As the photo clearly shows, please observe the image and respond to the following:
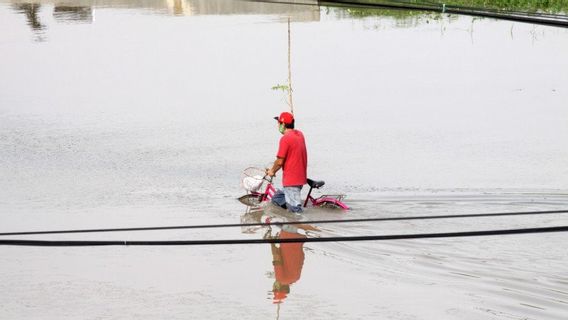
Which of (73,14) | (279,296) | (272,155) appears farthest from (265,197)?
(73,14)

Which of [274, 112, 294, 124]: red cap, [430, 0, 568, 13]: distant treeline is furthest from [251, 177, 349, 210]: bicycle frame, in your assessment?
[430, 0, 568, 13]: distant treeline

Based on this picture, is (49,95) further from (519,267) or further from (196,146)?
(519,267)

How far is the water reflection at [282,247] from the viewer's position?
11.8 m

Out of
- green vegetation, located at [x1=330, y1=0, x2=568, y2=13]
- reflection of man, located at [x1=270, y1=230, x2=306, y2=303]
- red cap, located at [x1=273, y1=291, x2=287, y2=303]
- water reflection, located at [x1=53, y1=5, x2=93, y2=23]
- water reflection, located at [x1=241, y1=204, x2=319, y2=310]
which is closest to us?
red cap, located at [x1=273, y1=291, x2=287, y2=303]

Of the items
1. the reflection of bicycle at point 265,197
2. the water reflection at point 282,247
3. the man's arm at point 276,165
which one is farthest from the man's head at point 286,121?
the water reflection at point 282,247

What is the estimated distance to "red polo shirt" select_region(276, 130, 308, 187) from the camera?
13742mm

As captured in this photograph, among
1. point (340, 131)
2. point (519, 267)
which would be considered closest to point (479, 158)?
point (340, 131)

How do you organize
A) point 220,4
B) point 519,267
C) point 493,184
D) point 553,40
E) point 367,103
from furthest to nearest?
point 220,4
point 553,40
point 367,103
point 493,184
point 519,267

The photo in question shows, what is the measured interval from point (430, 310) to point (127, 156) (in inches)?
333

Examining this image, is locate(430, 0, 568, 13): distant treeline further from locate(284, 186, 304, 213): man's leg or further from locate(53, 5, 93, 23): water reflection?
locate(284, 186, 304, 213): man's leg

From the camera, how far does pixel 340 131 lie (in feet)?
64.4

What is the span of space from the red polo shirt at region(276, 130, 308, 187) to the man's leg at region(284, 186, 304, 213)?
84 millimetres

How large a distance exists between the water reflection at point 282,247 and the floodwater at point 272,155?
65 mm

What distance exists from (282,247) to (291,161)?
3.84 ft
